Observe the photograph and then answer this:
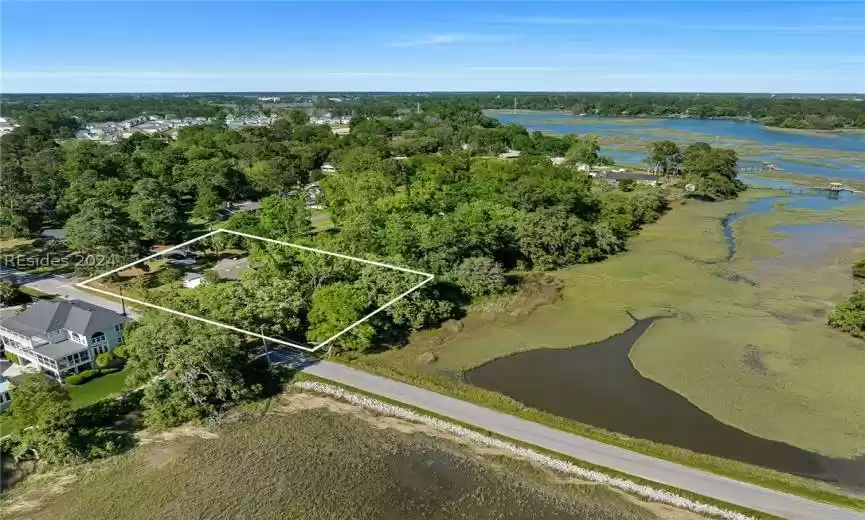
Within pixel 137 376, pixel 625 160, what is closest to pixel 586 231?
pixel 137 376

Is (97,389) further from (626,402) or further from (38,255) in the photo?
(626,402)

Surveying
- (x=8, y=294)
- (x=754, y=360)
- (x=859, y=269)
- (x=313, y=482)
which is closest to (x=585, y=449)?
(x=313, y=482)

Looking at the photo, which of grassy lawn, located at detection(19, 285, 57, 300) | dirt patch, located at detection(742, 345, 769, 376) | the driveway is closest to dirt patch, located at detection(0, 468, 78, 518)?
the driveway

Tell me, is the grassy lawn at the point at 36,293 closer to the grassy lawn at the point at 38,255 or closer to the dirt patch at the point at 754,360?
the grassy lawn at the point at 38,255

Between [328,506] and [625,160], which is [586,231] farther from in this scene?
[625,160]

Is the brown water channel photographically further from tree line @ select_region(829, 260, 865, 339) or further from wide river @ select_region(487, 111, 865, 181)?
wide river @ select_region(487, 111, 865, 181)
